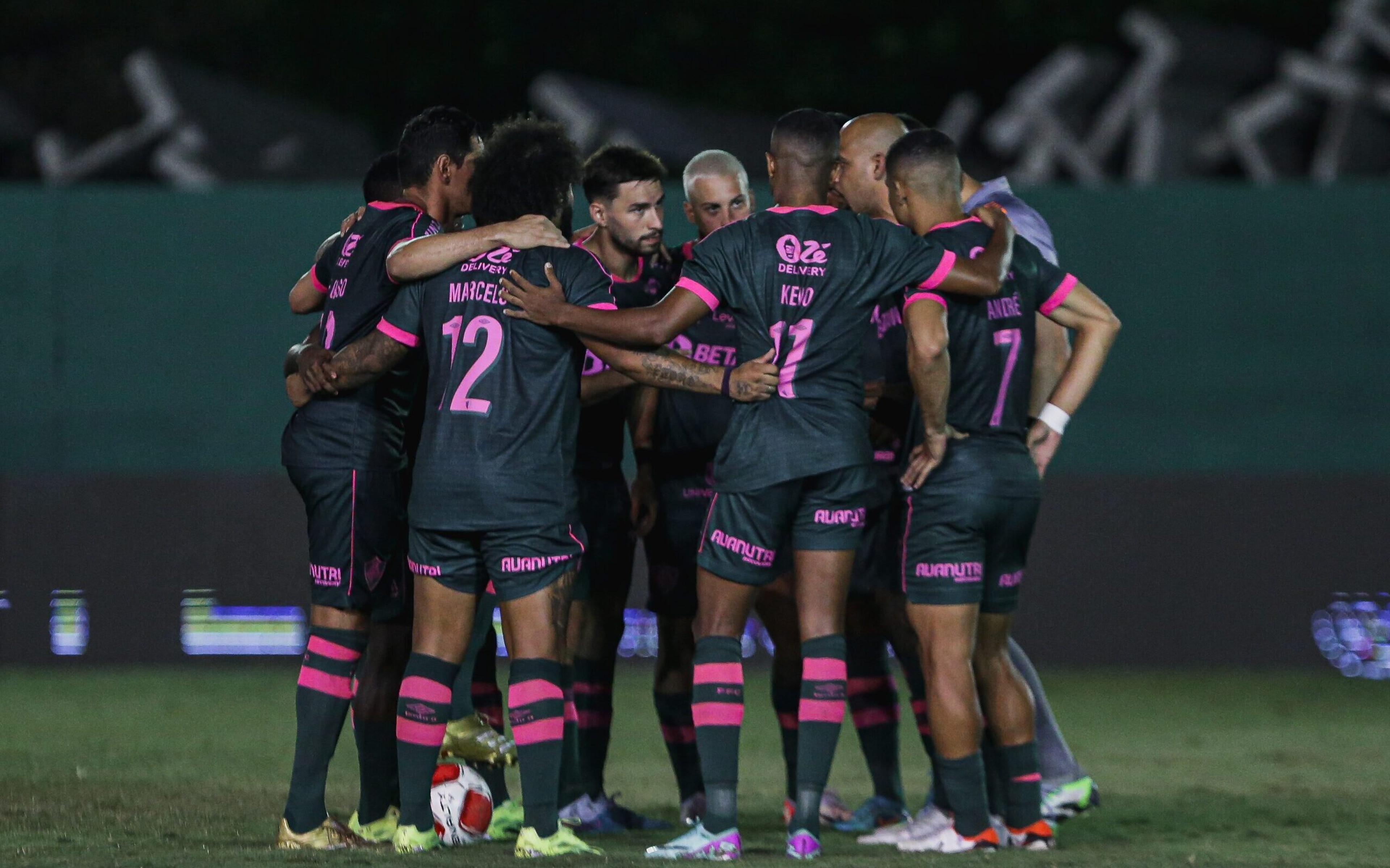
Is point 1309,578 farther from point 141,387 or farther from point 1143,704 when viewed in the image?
point 141,387

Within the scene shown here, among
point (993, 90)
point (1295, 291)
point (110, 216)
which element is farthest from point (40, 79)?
point (1295, 291)

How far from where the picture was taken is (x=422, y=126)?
5.96 metres

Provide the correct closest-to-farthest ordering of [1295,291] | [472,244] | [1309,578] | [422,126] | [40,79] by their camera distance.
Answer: [472,244] < [422,126] < [1309,578] < [1295,291] < [40,79]

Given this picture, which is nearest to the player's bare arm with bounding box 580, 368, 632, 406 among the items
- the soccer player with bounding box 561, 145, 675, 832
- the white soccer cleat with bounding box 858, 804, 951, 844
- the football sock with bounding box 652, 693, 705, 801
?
the soccer player with bounding box 561, 145, 675, 832

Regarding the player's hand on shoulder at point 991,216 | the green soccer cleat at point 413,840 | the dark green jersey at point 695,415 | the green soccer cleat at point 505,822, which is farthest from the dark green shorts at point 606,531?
the player's hand on shoulder at point 991,216

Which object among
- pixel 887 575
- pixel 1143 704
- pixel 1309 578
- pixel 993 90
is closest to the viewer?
pixel 887 575

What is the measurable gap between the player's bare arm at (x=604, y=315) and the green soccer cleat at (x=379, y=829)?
173 centimetres

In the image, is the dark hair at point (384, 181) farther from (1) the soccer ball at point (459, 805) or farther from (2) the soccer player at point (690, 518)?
(1) the soccer ball at point (459, 805)

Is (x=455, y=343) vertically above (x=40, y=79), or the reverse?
(x=40, y=79)

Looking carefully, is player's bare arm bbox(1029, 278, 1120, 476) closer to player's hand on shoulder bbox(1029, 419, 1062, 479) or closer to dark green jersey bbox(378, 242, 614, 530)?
player's hand on shoulder bbox(1029, 419, 1062, 479)

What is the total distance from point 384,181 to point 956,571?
96.7 inches

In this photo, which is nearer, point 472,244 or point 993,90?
point 472,244

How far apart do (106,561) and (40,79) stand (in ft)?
74.8

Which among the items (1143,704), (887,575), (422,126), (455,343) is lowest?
(1143,704)
